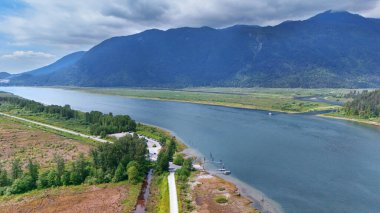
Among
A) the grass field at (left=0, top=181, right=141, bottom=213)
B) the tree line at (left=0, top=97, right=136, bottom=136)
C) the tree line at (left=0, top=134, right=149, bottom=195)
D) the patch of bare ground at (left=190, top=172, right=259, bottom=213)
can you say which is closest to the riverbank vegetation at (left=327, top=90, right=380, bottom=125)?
the tree line at (left=0, top=97, right=136, bottom=136)

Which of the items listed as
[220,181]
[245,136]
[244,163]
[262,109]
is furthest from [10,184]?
[262,109]

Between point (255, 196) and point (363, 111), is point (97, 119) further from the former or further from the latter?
point (363, 111)

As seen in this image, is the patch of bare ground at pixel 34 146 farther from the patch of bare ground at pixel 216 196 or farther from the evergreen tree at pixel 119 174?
the patch of bare ground at pixel 216 196

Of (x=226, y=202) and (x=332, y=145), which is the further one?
(x=332, y=145)

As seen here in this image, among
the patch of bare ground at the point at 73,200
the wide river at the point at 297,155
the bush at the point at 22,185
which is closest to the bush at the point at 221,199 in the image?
the wide river at the point at 297,155

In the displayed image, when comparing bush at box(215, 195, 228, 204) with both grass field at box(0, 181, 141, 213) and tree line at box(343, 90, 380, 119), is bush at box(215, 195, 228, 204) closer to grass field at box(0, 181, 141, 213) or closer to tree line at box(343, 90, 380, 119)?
grass field at box(0, 181, 141, 213)

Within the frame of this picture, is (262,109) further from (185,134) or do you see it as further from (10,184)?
(10,184)
